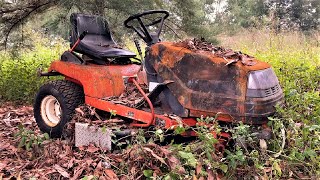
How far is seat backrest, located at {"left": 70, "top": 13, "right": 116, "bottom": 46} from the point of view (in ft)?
13.8

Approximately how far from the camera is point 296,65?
4.81m

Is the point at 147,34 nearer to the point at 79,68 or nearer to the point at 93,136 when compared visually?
the point at 79,68

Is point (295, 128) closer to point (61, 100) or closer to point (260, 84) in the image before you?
point (260, 84)

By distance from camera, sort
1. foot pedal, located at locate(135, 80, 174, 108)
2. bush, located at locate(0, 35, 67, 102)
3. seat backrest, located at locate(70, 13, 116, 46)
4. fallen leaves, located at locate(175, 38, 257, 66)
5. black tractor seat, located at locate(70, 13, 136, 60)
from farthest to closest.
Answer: bush, located at locate(0, 35, 67, 102)
seat backrest, located at locate(70, 13, 116, 46)
black tractor seat, located at locate(70, 13, 136, 60)
foot pedal, located at locate(135, 80, 174, 108)
fallen leaves, located at locate(175, 38, 257, 66)

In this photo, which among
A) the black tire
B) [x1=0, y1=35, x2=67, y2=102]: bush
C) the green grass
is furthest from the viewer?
[x1=0, y1=35, x2=67, y2=102]: bush

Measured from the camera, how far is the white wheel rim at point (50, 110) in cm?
407

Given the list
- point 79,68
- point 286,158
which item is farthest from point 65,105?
point 286,158

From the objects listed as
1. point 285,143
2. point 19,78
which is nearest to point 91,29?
point 285,143

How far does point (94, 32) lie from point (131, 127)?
1.49m

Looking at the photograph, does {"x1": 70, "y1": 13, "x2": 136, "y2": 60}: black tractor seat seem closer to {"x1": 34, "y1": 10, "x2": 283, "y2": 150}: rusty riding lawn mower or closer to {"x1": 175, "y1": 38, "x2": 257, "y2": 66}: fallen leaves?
{"x1": 34, "y1": 10, "x2": 283, "y2": 150}: rusty riding lawn mower

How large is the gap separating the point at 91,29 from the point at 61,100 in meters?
0.99

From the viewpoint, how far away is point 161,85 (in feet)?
10.5

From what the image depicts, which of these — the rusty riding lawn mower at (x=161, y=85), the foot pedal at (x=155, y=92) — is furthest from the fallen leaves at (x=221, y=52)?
the foot pedal at (x=155, y=92)

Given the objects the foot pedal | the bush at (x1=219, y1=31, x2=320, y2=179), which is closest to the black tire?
the foot pedal
